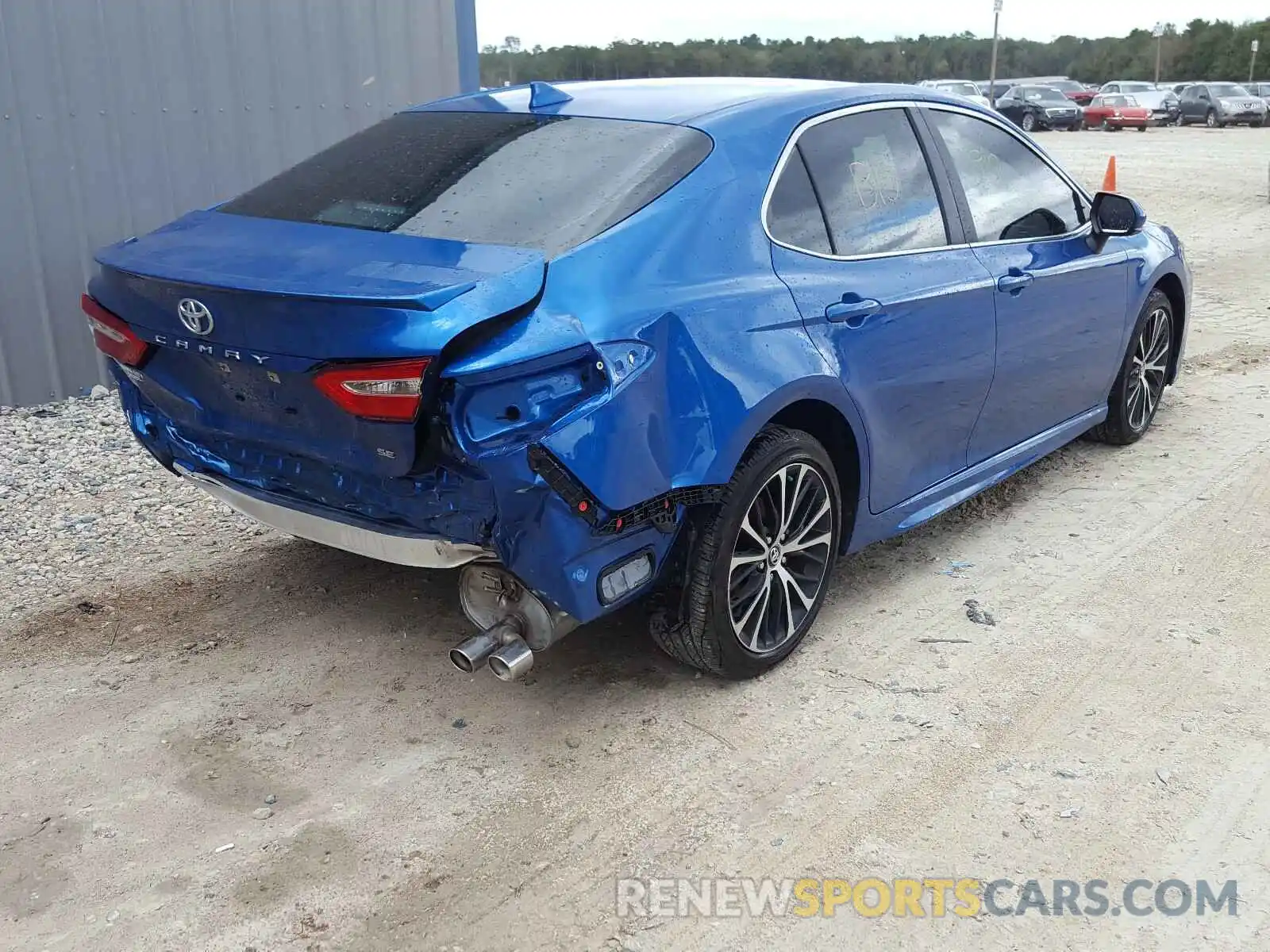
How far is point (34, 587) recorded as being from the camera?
4.48 metres

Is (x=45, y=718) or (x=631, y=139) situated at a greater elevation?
(x=631, y=139)

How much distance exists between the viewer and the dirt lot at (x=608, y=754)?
9.00ft

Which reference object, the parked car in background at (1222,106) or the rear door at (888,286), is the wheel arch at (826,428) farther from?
the parked car in background at (1222,106)

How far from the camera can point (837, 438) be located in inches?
152

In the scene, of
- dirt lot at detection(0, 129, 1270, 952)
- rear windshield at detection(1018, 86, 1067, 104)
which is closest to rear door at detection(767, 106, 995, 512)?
dirt lot at detection(0, 129, 1270, 952)

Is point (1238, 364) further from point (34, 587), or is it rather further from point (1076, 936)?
point (34, 587)

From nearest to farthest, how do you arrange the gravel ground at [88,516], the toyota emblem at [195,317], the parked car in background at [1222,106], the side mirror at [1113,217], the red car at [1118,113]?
1. the toyota emblem at [195,317]
2. the gravel ground at [88,516]
3. the side mirror at [1113,217]
4. the red car at [1118,113]
5. the parked car in background at [1222,106]

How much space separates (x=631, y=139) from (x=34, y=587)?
279 centimetres

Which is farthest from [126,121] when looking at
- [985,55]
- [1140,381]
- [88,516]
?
[985,55]

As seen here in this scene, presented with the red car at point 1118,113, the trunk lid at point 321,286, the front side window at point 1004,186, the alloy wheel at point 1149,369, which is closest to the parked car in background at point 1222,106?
the red car at point 1118,113

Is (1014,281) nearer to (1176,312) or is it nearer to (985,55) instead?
(1176,312)

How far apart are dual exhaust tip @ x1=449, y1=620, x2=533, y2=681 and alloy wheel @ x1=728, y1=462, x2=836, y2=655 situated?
2.11ft

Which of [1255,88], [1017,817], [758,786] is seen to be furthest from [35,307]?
[1255,88]

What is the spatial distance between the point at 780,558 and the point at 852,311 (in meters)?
0.79
